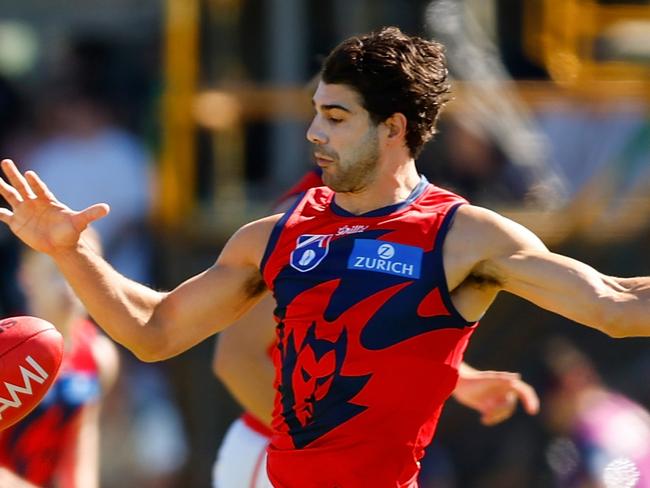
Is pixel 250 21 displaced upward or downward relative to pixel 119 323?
downward

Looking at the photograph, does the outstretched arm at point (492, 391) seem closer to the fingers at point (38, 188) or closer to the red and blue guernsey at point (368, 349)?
the red and blue guernsey at point (368, 349)

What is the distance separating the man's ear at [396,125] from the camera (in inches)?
176

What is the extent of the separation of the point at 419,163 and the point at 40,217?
14.1 ft

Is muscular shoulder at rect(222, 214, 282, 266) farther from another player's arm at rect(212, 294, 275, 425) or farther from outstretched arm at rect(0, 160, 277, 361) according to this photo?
another player's arm at rect(212, 294, 275, 425)

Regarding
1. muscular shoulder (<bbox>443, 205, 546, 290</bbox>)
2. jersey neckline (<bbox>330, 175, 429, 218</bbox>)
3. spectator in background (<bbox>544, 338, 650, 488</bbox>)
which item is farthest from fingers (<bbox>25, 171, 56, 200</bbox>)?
spectator in background (<bbox>544, 338, 650, 488</bbox>)

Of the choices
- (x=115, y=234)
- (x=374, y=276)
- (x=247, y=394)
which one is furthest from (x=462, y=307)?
(x=115, y=234)

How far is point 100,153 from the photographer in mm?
9555

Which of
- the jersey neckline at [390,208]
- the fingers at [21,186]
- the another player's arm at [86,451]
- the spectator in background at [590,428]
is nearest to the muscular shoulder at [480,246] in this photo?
the jersey neckline at [390,208]

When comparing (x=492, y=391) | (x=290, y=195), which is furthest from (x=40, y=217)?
(x=492, y=391)

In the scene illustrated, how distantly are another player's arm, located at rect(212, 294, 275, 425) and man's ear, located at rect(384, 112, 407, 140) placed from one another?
1047 millimetres

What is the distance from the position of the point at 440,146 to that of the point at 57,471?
320 centimetres

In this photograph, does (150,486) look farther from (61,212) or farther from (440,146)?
(61,212)

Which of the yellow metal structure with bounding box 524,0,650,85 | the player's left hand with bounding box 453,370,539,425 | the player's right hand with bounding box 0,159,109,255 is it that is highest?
the player's right hand with bounding box 0,159,109,255

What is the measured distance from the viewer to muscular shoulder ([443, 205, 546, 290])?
429cm
